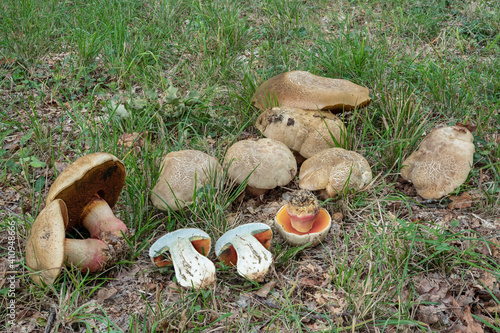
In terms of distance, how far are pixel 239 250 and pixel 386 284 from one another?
1.00 metres

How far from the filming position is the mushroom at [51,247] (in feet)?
7.38

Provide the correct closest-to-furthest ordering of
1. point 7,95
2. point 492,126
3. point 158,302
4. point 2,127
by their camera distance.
A: point 158,302, point 492,126, point 2,127, point 7,95

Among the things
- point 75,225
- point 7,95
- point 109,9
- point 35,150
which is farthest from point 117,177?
point 109,9

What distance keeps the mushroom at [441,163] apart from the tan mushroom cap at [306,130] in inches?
28.5

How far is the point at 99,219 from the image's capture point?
2820 mm

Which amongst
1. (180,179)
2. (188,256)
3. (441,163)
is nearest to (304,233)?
(188,256)

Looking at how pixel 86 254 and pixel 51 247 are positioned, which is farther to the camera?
pixel 86 254

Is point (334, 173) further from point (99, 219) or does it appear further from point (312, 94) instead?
point (99, 219)

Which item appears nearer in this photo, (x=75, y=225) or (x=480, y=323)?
(x=480, y=323)

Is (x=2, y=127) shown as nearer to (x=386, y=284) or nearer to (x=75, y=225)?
(x=75, y=225)

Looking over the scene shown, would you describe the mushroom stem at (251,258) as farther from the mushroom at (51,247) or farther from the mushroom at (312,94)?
the mushroom at (312,94)

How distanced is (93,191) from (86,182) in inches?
7.1

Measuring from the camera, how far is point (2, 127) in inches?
167

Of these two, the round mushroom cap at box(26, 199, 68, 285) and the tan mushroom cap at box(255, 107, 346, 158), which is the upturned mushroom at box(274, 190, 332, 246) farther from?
the round mushroom cap at box(26, 199, 68, 285)
